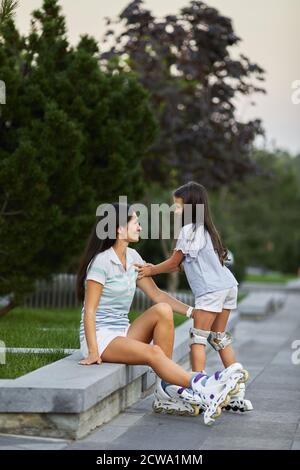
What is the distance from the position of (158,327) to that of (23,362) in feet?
3.21

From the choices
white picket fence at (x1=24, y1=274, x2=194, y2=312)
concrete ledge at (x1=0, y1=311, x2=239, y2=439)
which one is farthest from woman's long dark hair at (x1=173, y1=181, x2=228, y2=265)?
white picket fence at (x1=24, y1=274, x2=194, y2=312)

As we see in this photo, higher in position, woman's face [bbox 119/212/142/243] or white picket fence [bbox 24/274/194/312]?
woman's face [bbox 119/212/142/243]

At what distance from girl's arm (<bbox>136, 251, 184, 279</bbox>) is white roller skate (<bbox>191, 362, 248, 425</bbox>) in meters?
1.06

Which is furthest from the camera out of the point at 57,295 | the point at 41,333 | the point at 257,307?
the point at 257,307

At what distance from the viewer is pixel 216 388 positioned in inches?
219

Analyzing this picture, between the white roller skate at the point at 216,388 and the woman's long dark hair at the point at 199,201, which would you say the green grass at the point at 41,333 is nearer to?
the woman's long dark hair at the point at 199,201

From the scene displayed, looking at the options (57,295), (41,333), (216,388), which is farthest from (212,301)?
(57,295)

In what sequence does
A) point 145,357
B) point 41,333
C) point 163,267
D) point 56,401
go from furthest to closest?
point 41,333, point 163,267, point 145,357, point 56,401

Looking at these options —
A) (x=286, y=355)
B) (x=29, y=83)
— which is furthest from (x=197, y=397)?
(x=29, y=83)

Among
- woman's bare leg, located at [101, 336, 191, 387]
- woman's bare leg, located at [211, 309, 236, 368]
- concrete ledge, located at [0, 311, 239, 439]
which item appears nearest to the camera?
concrete ledge, located at [0, 311, 239, 439]

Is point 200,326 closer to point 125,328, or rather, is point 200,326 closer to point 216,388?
point 125,328

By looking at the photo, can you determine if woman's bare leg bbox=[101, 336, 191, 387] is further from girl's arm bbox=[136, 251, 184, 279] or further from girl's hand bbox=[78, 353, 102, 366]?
girl's arm bbox=[136, 251, 184, 279]

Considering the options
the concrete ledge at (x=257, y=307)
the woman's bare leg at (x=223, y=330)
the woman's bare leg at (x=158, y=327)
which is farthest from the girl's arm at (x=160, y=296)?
the concrete ledge at (x=257, y=307)

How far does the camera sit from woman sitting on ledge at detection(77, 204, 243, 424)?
18.7ft
